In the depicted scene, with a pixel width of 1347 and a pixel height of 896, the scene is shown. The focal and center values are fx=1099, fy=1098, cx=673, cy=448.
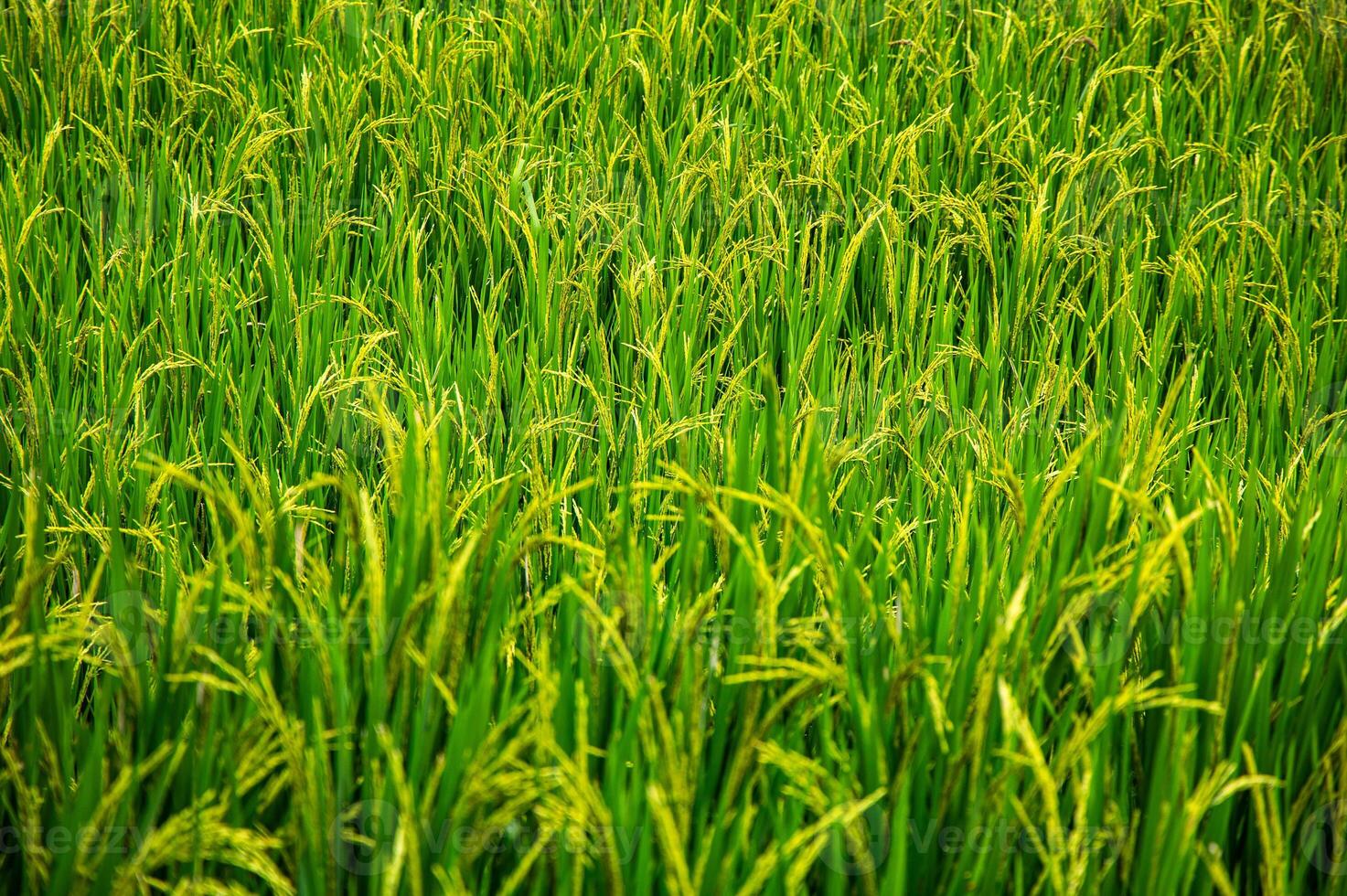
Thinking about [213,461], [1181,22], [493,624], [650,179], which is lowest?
[213,461]

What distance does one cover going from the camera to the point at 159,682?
1.11 meters

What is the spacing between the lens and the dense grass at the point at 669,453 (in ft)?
3.48

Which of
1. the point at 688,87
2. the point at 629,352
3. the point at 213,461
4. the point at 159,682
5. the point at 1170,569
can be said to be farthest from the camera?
the point at 688,87

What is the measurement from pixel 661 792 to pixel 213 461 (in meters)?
1.07

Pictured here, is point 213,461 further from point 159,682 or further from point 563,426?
point 159,682

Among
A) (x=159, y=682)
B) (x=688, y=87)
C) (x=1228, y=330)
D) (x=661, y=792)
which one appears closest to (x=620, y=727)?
(x=661, y=792)

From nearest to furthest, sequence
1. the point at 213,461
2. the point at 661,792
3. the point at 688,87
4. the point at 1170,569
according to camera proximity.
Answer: the point at 661,792 < the point at 1170,569 < the point at 213,461 < the point at 688,87

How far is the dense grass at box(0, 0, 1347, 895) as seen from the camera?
3.48ft

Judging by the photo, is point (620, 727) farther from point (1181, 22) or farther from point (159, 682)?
point (1181, 22)

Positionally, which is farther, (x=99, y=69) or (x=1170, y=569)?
(x=99, y=69)

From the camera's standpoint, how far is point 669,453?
1.84 meters

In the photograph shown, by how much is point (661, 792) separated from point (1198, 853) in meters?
0.52

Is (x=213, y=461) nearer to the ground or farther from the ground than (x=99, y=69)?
A: nearer to the ground

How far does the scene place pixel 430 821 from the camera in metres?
1.05
